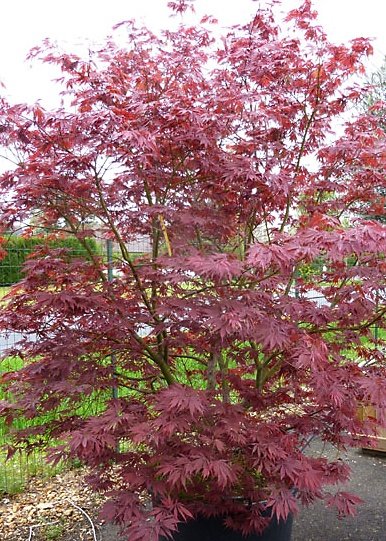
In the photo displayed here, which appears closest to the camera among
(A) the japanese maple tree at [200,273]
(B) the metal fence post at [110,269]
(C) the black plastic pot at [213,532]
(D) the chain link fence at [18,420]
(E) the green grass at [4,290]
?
(A) the japanese maple tree at [200,273]

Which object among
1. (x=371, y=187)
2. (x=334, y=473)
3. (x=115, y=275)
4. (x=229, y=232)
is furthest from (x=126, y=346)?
(x=371, y=187)

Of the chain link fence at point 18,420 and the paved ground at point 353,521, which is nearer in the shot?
the paved ground at point 353,521

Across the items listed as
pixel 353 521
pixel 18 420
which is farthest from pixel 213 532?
pixel 18 420

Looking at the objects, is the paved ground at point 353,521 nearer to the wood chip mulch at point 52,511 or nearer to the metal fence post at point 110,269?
the wood chip mulch at point 52,511

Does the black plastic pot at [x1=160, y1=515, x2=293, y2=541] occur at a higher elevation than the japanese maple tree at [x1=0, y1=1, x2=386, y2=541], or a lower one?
lower

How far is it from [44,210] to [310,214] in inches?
60.1

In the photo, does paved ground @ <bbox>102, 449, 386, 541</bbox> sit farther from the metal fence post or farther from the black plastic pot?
the metal fence post

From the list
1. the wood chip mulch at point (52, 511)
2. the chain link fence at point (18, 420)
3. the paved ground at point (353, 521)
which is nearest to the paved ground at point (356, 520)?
the paved ground at point (353, 521)

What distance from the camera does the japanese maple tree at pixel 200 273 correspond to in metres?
2.07

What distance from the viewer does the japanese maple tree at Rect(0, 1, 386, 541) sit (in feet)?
6.81

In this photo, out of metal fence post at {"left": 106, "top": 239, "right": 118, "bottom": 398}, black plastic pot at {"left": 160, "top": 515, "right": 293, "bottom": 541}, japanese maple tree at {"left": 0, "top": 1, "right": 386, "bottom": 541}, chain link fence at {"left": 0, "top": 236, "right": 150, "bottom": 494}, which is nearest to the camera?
japanese maple tree at {"left": 0, "top": 1, "right": 386, "bottom": 541}

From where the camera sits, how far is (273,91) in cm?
283

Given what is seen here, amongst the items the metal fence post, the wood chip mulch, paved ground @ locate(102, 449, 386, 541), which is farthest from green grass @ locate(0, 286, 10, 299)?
paved ground @ locate(102, 449, 386, 541)

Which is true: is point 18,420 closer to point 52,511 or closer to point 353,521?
point 52,511
